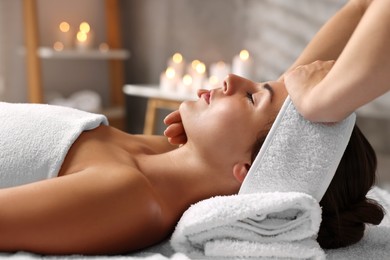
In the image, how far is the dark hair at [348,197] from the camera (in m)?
1.27

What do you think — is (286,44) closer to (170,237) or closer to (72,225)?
(170,237)

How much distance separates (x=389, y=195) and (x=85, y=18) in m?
2.83

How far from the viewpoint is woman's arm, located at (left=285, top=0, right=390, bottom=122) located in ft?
3.13

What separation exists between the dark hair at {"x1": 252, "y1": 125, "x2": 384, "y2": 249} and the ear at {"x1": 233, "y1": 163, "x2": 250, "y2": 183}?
28 mm

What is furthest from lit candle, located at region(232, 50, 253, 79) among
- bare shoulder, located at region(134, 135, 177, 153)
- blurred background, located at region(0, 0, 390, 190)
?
bare shoulder, located at region(134, 135, 177, 153)

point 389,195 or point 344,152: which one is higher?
point 344,152

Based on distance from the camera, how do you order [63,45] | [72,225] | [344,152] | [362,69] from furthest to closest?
[63,45], [344,152], [72,225], [362,69]

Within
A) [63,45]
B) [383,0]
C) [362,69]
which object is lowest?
[63,45]

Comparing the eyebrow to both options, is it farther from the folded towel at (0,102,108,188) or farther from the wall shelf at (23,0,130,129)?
the wall shelf at (23,0,130,129)

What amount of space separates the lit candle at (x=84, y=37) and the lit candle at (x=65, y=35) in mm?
52

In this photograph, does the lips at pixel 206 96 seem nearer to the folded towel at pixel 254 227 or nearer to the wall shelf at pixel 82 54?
the folded towel at pixel 254 227

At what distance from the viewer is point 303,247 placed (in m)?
1.13

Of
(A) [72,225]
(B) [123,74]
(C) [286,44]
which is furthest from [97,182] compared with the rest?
(B) [123,74]

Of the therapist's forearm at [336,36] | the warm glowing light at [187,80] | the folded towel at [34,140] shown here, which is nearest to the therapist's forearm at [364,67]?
the therapist's forearm at [336,36]
